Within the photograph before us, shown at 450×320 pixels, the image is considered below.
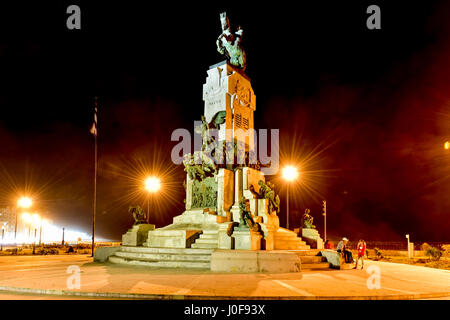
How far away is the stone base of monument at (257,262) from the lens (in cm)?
1268

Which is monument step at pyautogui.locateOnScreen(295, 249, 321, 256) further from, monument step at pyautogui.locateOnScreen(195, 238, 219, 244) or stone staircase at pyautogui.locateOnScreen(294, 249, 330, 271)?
monument step at pyautogui.locateOnScreen(195, 238, 219, 244)

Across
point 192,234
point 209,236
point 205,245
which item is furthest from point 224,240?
point 192,234

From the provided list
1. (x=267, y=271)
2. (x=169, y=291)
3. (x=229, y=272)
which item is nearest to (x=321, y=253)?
(x=267, y=271)

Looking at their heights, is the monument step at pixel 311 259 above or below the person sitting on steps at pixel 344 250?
below

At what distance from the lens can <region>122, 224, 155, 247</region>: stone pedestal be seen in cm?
1950

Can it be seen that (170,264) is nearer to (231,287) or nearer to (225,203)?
(231,287)

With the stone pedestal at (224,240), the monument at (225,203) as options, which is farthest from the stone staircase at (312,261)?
the stone pedestal at (224,240)

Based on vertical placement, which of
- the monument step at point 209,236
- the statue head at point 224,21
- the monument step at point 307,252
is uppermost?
the statue head at point 224,21

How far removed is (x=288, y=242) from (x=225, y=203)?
4.38m

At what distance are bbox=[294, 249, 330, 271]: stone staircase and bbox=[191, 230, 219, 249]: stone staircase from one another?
13.1 ft

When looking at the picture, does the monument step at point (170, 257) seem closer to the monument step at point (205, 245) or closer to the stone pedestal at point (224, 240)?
the stone pedestal at point (224, 240)

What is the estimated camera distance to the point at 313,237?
64.0 feet

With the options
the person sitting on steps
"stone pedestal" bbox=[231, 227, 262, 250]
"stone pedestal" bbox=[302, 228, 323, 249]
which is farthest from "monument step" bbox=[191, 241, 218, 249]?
"stone pedestal" bbox=[302, 228, 323, 249]

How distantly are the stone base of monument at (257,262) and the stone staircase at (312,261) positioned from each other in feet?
5.44
